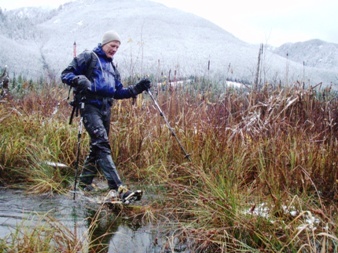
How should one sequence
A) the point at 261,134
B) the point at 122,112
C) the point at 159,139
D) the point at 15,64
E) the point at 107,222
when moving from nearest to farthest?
1. the point at 107,222
2. the point at 261,134
3. the point at 159,139
4. the point at 122,112
5. the point at 15,64

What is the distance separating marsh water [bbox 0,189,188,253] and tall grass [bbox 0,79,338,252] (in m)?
0.20

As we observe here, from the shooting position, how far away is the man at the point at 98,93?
183 inches

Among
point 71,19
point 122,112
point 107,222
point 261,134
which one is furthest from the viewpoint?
point 71,19

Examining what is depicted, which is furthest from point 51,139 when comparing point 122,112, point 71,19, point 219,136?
point 71,19

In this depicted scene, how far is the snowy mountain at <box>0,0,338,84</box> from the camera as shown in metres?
17.2

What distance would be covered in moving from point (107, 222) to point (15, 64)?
14.2 meters

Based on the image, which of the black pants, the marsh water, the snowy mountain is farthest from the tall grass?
the snowy mountain

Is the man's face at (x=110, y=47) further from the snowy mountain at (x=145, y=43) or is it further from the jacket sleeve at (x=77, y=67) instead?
the snowy mountain at (x=145, y=43)

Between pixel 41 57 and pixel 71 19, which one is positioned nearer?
pixel 41 57

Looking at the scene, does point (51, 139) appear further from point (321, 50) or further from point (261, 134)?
point (321, 50)

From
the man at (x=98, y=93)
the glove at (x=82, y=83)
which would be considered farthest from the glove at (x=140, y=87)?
the glove at (x=82, y=83)

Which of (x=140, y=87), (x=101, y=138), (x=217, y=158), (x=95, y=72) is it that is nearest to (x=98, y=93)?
(x=95, y=72)

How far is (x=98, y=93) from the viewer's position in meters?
4.82

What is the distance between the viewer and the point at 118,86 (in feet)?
17.4
